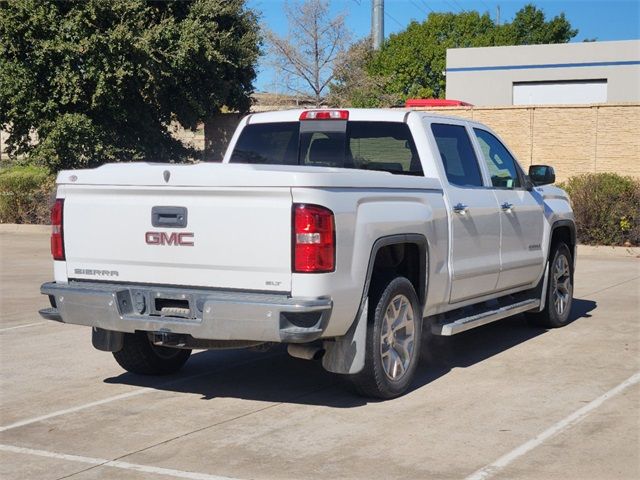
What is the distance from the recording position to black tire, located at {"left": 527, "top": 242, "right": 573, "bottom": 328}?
9633 millimetres

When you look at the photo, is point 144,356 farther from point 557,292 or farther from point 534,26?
point 534,26

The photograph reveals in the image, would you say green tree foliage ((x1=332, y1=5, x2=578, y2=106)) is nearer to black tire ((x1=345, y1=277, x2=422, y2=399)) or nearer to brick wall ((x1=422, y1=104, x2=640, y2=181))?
brick wall ((x1=422, y1=104, x2=640, y2=181))

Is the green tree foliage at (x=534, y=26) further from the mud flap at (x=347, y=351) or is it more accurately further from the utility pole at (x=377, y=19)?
the mud flap at (x=347, y=351)

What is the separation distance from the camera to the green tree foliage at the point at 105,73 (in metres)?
23.2

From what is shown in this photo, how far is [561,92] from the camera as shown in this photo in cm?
4119

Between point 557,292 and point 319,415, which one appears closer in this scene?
point 319,415

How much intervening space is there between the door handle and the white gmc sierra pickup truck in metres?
0.02

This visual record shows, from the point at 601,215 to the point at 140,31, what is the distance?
1236 cm

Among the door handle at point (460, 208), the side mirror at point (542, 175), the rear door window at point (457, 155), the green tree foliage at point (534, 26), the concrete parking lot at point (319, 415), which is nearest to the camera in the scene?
the concrete parking lot at point (319, 415)

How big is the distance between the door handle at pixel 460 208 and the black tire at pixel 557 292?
232cm

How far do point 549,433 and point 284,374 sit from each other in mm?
2479

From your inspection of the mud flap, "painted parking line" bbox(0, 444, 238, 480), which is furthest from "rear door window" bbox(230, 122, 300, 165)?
"painted parking line" bbox(0, 444, 238, 480)

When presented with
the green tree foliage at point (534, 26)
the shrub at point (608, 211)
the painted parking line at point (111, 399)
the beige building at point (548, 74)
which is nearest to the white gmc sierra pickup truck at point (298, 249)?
the painted parking line at point (111, 399)

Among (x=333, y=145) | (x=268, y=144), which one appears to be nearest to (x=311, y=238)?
(x=333, y=145)
